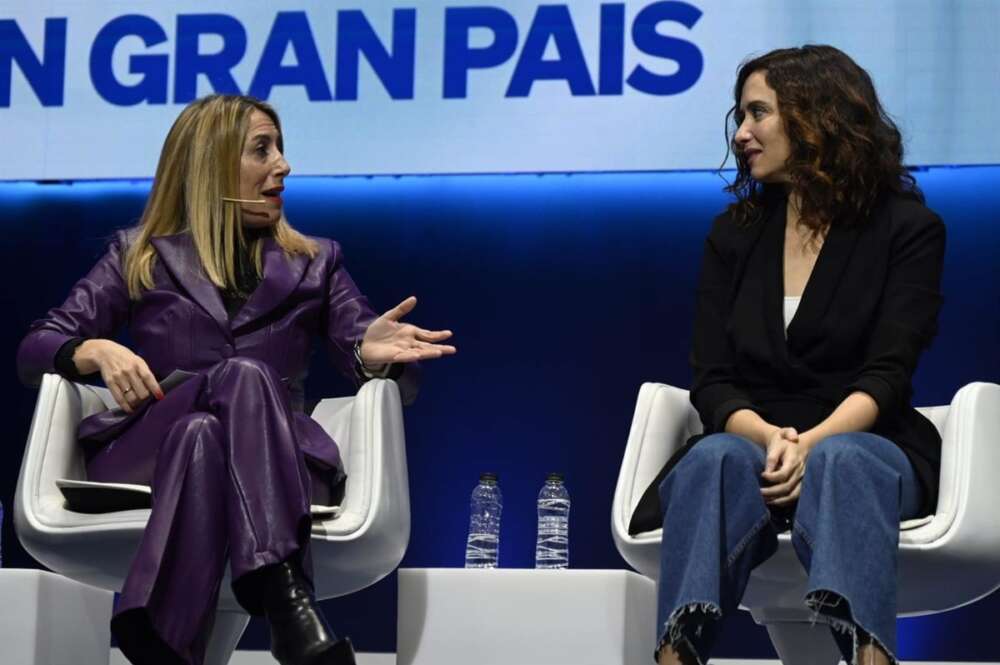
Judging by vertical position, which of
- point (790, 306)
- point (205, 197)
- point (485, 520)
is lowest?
point (485, 520)

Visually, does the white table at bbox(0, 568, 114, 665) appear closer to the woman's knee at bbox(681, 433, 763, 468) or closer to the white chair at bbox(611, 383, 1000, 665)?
the white chair at bbox(611, 383, 1000, 665)

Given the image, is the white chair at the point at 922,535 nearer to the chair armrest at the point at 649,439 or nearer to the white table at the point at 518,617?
the chair armrest at the point at 649,439

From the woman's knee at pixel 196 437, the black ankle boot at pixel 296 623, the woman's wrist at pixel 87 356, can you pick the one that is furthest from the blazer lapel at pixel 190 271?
the black ankle boot at pixel 296 623

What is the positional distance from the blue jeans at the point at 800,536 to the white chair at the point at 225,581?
586 millimetres

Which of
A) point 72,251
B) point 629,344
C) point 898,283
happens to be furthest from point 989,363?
point 72,251

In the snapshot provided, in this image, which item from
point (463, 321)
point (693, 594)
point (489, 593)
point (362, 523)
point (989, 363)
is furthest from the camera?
point (463, 321)

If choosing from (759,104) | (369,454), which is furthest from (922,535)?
(369,454)

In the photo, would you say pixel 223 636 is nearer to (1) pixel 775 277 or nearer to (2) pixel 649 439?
(2) pixel 649 439

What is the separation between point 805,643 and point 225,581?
110 cm

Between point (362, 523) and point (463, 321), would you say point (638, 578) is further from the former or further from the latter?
point (463, 321)

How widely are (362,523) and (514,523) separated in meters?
1.82

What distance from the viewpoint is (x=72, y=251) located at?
4949mm

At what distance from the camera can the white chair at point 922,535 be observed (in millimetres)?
2721

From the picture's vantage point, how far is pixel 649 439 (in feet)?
10.0
